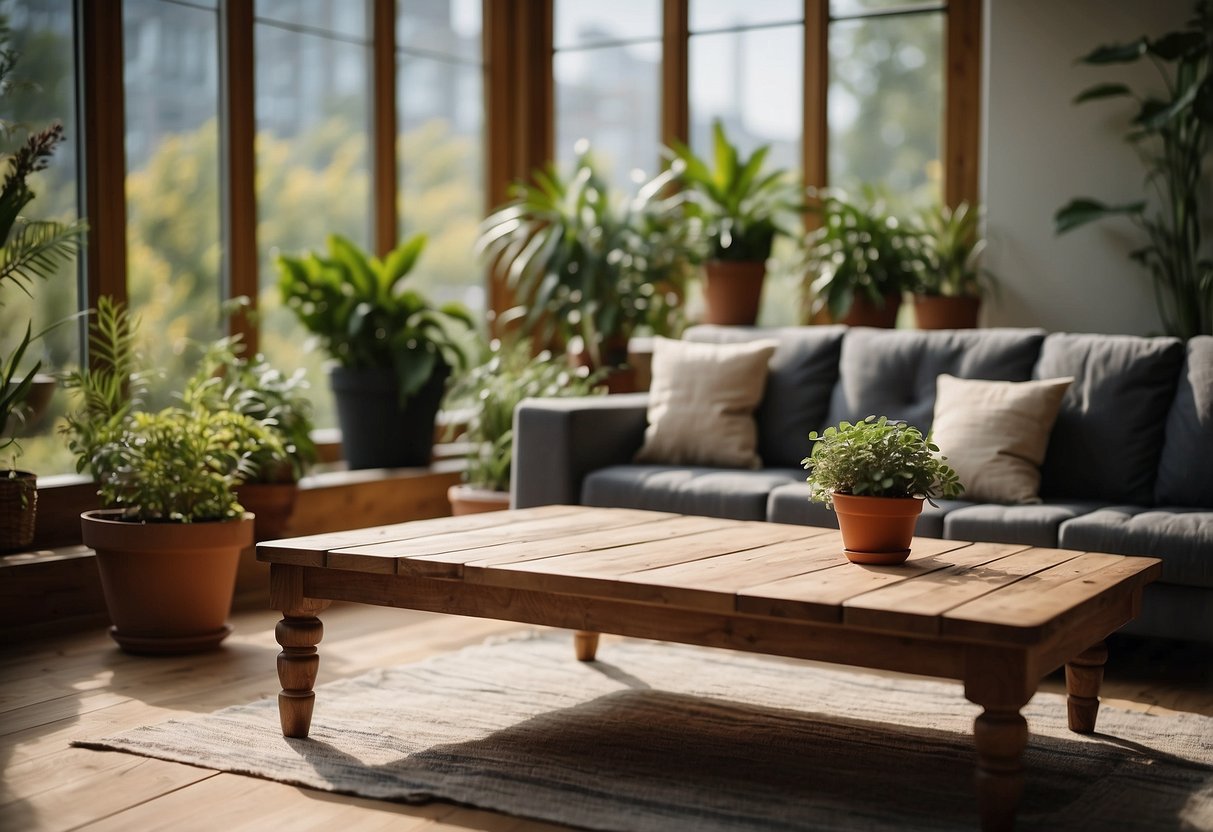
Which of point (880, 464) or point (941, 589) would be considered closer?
point (941, 589)

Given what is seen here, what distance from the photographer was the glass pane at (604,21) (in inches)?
246

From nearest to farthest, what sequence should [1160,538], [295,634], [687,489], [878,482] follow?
[878,482] < [295,634] < [1160,538] < [687,489]

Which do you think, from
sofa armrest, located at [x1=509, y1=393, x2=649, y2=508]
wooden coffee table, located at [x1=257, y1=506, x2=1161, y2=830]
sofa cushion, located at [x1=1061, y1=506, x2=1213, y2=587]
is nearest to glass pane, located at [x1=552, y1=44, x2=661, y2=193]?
sofa armrest, located at [x1=509, y1=393, x2=649, y2=508]

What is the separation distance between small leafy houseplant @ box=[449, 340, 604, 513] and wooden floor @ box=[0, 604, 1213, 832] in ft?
2.28

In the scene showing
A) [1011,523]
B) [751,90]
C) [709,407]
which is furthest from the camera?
[751,90]

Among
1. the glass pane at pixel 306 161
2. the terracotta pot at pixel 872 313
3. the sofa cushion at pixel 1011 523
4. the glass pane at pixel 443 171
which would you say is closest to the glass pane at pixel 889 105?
the terracotta pot at pixel 872 313

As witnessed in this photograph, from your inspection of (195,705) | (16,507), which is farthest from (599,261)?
(195,705)

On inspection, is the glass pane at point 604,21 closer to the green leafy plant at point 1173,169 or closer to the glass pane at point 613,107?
the glass pane at point 613,107

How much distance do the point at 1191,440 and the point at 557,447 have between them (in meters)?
1.88

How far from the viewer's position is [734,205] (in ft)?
17.4

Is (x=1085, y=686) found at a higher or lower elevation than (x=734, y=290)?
lower

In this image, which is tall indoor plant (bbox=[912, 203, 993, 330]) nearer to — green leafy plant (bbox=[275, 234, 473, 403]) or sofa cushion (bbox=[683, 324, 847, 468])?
sofa cushion (bbox=[683, 324, 847, 468])

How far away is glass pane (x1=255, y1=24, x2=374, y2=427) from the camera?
5305 mm

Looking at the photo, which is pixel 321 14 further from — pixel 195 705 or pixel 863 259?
pixel 195 705
